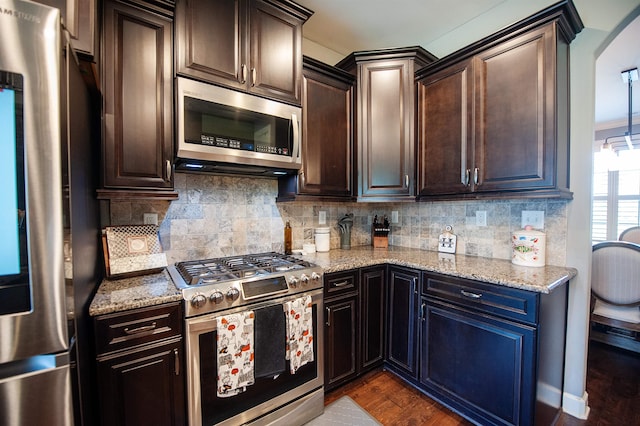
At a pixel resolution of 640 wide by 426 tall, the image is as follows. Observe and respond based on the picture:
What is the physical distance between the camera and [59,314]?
84 centimetres

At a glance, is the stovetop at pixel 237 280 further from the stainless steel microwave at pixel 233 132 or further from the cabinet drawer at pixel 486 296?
the cabinet drawer at pixel 486 296

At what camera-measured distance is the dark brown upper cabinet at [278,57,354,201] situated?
2.04 m

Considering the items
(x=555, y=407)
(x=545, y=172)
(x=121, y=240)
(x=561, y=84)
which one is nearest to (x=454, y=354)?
(x=555, y=407)

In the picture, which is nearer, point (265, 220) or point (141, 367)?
point (141, 367)

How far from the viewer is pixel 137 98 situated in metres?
1.42

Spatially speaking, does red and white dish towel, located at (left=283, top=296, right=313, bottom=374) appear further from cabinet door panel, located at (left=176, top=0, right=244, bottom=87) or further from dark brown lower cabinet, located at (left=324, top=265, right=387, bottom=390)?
cabinet door panel, located at (left=176, top=0, right=244, bottom=87)

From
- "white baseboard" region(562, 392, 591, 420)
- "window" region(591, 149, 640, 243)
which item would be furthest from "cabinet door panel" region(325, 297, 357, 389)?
"window" region(591, 149, 640, 243)

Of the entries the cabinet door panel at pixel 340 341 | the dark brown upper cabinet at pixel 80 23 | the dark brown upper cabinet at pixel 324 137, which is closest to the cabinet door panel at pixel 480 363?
the cabinet door panel at pixel 340 341

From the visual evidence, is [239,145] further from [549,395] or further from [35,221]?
[549,395]

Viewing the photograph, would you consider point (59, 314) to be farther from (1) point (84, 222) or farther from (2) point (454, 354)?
(2) point (454, 354)

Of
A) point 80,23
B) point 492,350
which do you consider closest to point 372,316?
point 492,350

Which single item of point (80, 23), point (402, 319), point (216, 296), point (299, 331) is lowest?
point (402, 319)

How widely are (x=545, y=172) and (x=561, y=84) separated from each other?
57 centimetres

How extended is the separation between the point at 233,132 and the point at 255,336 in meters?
1.18
